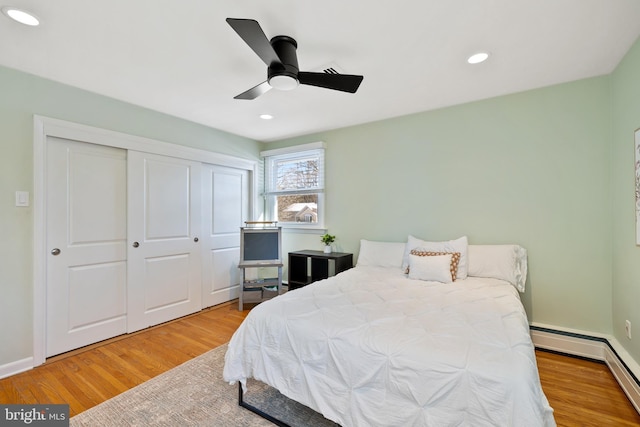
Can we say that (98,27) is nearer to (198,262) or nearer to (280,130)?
(280,130)

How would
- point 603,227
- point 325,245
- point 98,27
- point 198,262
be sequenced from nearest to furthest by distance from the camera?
point 98,27 < point 603,227 < point 198,262 < point 325,245

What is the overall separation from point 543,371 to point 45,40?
4.46 m

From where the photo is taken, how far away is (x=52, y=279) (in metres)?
2.59

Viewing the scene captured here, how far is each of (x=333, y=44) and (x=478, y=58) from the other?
1.12 m

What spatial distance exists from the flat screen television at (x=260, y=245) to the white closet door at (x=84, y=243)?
1.38 m

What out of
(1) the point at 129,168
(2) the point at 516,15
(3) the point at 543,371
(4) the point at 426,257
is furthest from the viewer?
(1) the point at 129,168

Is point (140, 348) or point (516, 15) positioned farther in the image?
point (140, 348)

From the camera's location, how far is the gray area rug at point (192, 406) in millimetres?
1757

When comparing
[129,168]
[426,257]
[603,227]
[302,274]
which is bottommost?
[302,274]

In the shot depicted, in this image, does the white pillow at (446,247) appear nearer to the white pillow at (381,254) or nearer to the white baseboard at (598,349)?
the white pillow at (381,254)

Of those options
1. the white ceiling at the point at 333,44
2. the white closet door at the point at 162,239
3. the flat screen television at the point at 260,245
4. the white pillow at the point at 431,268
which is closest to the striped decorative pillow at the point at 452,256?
the white pillow at the point at 431,268

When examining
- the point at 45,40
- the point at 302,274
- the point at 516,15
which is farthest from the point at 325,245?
the point at 45,40

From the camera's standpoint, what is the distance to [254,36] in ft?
4.96

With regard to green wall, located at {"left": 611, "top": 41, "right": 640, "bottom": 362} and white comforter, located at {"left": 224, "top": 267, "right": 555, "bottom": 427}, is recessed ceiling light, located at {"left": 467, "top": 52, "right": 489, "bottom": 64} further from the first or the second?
white comforter, located at {"left": 224, "top": 267, "right": 555, "bottom": 427}
